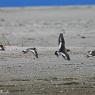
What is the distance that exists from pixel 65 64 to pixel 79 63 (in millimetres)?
343

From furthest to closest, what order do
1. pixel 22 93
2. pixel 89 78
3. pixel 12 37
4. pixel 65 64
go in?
pixel 12 37, pixel 65 64, pixel 89 78, pixel 22 93

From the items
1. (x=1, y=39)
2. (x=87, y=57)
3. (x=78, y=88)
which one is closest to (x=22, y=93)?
(x=78, y=88)

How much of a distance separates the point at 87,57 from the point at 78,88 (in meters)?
3.74

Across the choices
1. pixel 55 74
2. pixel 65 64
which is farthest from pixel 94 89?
pixel 65 64

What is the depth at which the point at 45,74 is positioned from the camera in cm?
1188

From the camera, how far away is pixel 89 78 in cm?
1134

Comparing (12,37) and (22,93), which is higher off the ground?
(12,37)

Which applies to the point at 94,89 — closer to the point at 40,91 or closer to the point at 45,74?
the point at 40,91

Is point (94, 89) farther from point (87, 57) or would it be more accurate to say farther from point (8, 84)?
point (87, 57)

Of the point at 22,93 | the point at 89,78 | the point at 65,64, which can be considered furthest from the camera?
the point at 65,64

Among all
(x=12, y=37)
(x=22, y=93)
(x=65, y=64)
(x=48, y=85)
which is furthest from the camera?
(x=12, y=37)

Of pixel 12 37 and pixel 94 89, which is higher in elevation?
pixel 12 37

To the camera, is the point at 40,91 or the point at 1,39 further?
the point at 1,39

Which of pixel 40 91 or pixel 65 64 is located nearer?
pixel 40 91
